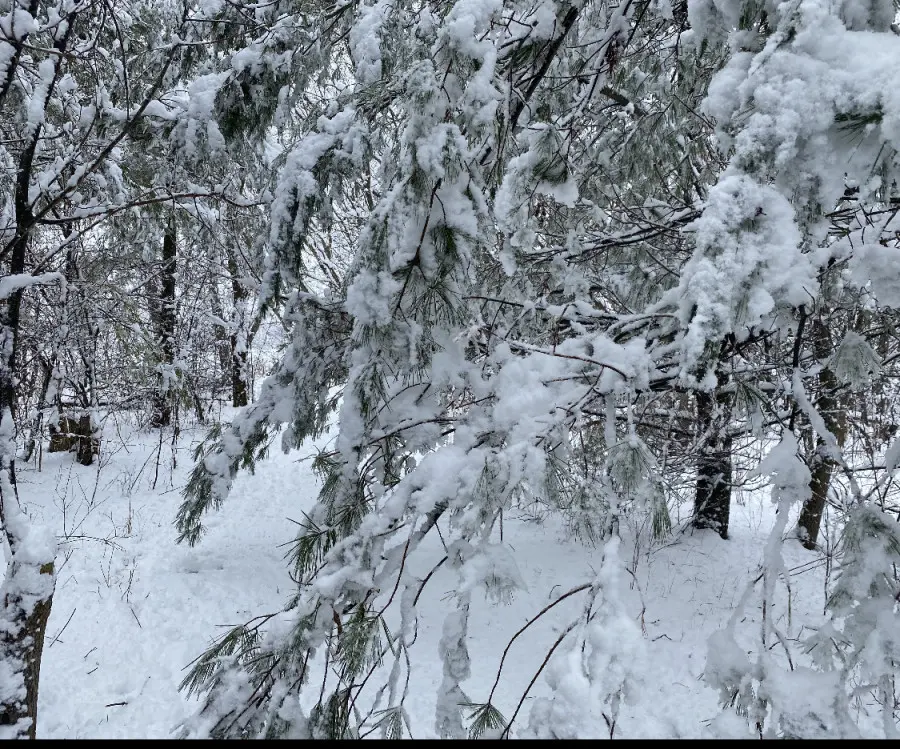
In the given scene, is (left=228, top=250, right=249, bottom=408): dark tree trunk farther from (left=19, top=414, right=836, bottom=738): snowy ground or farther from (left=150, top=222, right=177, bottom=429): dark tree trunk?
(left=19, top=414, right=836, bottom=738): snowy ground

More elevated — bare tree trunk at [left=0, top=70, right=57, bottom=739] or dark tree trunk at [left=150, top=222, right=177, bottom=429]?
dark tree trunk at [left=150, top=222, right=177, bottom=429]

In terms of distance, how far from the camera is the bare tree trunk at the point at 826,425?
4.29 m

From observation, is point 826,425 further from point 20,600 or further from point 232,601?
point 232,601

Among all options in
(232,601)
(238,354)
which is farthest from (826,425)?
(238,354)

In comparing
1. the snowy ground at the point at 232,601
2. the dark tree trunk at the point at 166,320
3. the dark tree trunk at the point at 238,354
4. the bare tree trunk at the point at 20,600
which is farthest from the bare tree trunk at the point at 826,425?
the dark tree trunk at the point at 238,354

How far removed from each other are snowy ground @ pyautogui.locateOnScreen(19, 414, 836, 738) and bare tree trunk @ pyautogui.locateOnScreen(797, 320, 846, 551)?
38 cm

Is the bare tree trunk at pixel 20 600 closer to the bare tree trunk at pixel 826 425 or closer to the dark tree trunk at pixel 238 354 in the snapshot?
the bare tree trunk at pixel 826 425

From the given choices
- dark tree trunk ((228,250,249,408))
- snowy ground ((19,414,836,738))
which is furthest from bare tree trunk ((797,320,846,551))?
dark tree trunk ((228,250,249,408))

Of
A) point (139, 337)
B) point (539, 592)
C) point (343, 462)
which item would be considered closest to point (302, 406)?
point (343, 462)

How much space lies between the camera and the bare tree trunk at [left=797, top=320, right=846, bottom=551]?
14.1 feet

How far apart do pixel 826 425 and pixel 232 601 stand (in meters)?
5.33

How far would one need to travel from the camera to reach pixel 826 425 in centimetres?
430

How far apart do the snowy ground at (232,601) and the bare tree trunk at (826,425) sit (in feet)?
1.26

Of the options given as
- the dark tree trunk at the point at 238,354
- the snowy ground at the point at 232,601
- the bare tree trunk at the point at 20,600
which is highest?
the dark tree trunk at the point at 238,354
